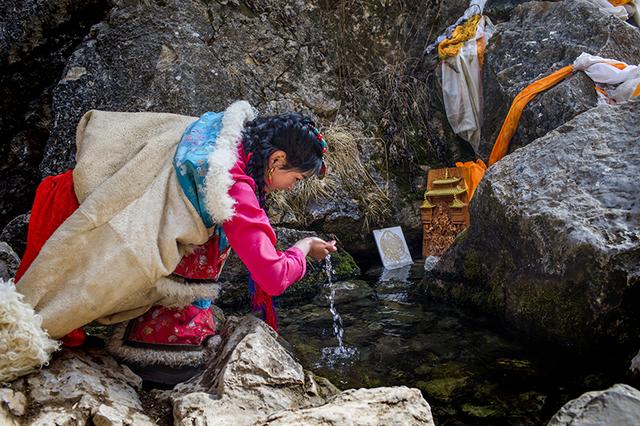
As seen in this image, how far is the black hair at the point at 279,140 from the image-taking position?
6.79 feet

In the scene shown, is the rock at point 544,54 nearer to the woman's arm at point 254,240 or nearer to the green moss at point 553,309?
the green moss at point 553,309

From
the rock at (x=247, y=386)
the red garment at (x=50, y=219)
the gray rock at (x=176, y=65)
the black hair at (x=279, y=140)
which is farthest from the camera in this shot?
the gray rock at (x=176, y=65)

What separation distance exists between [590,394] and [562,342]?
3.61ft

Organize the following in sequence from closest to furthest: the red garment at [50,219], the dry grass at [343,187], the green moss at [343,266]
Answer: the red garment at [50,219] → the green moss at [343,266] → the dry grass at [343,187]

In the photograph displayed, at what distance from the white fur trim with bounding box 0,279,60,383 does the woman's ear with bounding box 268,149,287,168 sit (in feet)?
3.36

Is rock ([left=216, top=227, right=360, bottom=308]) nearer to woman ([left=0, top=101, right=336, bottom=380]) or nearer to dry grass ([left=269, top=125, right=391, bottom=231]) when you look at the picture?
dry grass ([left=269, top=125, right=391, bottom=231])

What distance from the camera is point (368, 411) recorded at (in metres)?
1.59

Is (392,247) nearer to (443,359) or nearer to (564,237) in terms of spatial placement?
(443,359)

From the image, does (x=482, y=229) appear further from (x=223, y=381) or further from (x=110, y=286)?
(x=110, y=286)

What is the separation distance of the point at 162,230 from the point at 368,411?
0.97 meters

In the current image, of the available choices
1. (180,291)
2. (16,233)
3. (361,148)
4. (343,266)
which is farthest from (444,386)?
(361,148)

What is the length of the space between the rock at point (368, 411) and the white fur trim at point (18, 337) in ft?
2.64

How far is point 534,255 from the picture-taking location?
2785 millimetres

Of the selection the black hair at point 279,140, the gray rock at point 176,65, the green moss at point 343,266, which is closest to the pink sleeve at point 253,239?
the black hair at point 279,140
